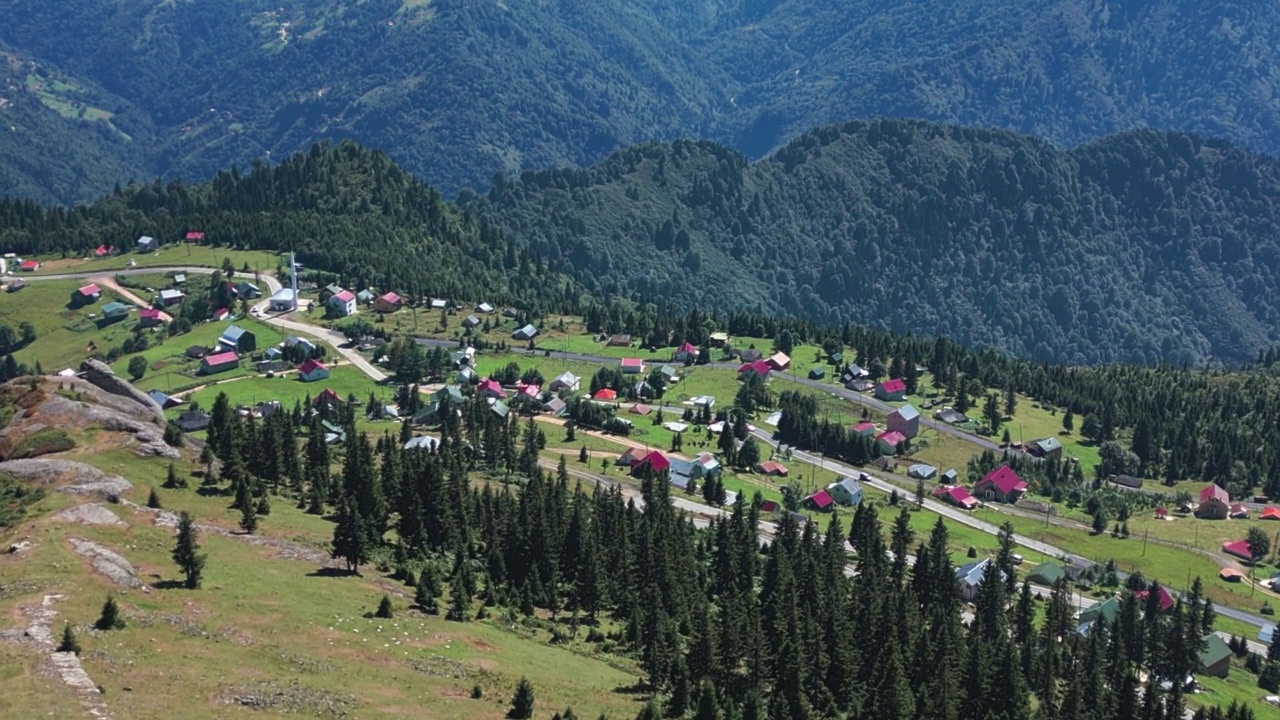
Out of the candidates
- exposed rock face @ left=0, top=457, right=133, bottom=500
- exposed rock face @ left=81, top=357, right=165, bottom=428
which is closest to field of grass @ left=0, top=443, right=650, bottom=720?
exposed rock face @ left=0, top=457, right=133, bottom=500

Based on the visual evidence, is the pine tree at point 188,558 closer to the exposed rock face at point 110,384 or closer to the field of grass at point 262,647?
the field of grass at point 262,647

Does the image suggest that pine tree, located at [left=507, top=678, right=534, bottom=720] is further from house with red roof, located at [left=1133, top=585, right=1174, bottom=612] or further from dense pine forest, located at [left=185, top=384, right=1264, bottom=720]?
house with red roof, located at [left=1133, top=585, right=1174, bottom=612]

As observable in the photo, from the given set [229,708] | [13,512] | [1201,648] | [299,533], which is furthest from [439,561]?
[1201,648]

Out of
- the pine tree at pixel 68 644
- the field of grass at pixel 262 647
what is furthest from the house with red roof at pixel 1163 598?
the pine tree at pixel 68 644

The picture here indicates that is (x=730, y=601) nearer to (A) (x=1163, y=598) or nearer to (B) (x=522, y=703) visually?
(B) (x=522, y=703)

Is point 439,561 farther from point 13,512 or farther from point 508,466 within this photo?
point 508,466

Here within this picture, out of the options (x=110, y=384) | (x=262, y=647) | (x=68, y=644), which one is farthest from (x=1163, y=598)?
(x=68, y=644)
